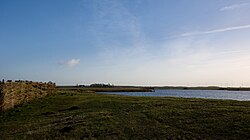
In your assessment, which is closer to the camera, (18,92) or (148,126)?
(148,126)

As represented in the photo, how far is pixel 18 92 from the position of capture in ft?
104

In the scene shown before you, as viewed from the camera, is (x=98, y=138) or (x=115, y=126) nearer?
(x=98, y=138)

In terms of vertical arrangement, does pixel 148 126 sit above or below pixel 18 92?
below

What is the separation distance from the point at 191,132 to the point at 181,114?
15.0 feet

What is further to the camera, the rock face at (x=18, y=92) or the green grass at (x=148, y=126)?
the rock face at (x=18, y=92)

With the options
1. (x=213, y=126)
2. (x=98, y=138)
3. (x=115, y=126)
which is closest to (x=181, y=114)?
(x=213, y=126)

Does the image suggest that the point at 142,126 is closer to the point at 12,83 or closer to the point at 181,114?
the point at 181,114

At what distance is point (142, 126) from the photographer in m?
18.0

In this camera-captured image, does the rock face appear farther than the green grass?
Yes

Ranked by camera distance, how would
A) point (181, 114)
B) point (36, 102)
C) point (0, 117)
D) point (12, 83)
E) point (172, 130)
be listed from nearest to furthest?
1. point (172, 130)
2. point (181, 114)
3. point (0, 117)
4. point (12, 83)
5. point (36, 102)

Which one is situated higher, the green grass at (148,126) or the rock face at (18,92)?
the rock face at (18,92)

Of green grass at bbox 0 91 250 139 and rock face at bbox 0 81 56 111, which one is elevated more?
rock face at bbox 0 81 56 111

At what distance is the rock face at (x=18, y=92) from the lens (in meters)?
27.6

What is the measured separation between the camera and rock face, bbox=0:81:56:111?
27594 millimetres
